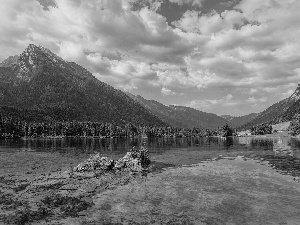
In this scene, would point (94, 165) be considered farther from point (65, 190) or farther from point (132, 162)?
point (65, 190)

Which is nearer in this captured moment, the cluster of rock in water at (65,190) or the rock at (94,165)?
the cluster of rock in water at (65,190)

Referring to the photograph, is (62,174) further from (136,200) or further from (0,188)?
(136,200)

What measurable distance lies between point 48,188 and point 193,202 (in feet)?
95.0

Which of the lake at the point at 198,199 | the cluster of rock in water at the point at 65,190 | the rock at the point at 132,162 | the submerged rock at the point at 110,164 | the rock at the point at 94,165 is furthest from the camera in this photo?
the rock at the point at 132,162

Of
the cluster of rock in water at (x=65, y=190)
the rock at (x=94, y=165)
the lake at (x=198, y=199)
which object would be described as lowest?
the lake at (x=198, y=199)

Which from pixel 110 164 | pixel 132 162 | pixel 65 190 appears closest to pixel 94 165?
pixel 110 164

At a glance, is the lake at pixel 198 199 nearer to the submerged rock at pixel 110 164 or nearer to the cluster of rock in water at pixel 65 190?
the cluster of rock in water at pixel 65 190

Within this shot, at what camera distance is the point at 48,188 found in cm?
5384

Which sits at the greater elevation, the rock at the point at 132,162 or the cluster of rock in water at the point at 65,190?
the rock at the point at 132,162

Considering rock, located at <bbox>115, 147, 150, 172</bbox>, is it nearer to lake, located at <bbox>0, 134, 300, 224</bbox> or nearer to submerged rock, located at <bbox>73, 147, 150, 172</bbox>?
submerged rock, located at <bbox>73, 147, 150, 172</bbox>

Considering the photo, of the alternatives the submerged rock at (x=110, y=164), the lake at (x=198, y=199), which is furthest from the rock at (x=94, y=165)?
the lake at (x=198, y=199)

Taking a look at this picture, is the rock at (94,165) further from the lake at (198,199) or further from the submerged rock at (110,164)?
the lake at (198,199)

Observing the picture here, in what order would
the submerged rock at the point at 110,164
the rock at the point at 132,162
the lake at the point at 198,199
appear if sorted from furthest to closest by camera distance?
the rock at the point at 132,162
the submerged rock at the point at 110,164
the lake at the point at 198,199

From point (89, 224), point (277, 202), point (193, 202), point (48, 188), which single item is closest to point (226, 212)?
point (193, 202)
